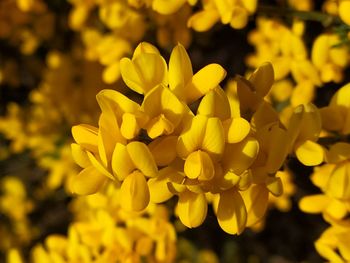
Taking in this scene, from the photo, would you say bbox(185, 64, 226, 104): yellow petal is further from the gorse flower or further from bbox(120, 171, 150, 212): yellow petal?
bbox(120, 171, 150, 212): yellow petal

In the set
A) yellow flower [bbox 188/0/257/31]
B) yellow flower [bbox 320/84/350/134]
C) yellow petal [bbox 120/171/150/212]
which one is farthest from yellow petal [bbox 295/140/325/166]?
yellow flower [bbox 188/0/257/31]

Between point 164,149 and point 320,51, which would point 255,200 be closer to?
point 164,149

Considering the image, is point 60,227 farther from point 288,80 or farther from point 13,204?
point 288,80

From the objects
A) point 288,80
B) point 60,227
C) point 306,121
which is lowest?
point 60,227

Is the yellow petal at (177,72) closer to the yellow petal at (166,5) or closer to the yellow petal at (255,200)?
the yellow petal at (255,200)

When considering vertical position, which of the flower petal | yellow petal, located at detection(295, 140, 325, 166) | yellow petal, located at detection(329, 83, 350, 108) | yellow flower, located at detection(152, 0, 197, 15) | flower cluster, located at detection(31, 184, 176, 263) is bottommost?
flower cluster, located at detection(31, 184, 176, 263)

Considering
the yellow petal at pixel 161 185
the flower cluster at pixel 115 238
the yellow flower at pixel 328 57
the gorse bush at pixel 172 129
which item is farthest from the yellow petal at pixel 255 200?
the yellow flower at pixel 328 57

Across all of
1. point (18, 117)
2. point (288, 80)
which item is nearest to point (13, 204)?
point (18, 117)
